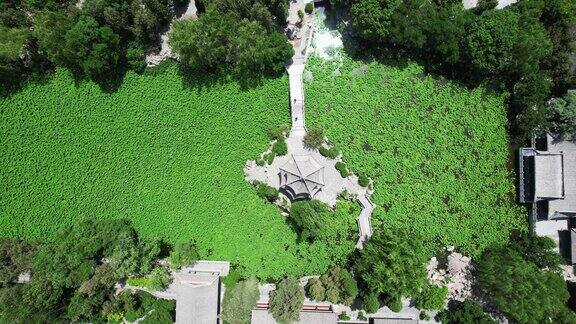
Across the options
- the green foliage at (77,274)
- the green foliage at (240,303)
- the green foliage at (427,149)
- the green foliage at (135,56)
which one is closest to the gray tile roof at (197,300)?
the green foliage at (240,303)

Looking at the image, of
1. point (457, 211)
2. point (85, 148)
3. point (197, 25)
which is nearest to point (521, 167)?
point (457, 211)

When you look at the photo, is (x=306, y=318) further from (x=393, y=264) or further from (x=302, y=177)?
(x=302, y=177)

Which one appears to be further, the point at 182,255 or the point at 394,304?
the point at 182,255

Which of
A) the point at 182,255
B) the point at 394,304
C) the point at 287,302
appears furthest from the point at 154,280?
the point at 394,304

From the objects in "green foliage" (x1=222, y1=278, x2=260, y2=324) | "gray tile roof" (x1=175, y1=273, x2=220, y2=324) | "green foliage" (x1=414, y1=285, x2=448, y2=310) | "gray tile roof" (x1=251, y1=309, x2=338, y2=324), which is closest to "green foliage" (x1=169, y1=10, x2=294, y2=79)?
"green foliage" (x1=222, y1=278, x2=260, y2=324)

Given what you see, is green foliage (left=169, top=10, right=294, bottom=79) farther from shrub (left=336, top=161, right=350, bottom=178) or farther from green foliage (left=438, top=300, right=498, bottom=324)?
green foliage (left=438, top=300, right=498, bottom=324)

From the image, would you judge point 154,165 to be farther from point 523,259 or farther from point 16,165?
point 523,259

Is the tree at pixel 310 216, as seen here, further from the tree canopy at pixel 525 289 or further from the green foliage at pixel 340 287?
the tree canopy at pixel 525 289
